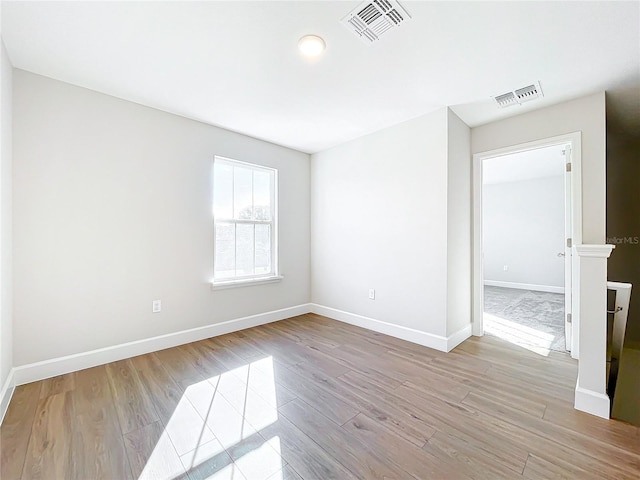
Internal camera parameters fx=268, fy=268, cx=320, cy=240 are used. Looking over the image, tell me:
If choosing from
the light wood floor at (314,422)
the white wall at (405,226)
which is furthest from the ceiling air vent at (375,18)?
the light wood floor at (314,422)

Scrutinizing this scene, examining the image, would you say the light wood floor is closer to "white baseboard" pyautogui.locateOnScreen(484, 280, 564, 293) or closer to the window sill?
the window sill

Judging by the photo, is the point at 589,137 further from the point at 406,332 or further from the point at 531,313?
the point at 531,313

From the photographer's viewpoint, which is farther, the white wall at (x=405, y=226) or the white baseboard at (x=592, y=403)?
the white wall at (x=405, y=226)

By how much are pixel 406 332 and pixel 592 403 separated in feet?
5.11

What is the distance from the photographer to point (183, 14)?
1.66 m

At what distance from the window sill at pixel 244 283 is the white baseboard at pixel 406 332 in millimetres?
965

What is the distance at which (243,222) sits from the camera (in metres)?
3.61

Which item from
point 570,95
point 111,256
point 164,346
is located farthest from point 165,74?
point 570,95

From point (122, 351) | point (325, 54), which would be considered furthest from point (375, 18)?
point (122, 351)

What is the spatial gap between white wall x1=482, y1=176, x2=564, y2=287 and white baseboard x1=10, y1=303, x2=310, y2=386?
6.20m

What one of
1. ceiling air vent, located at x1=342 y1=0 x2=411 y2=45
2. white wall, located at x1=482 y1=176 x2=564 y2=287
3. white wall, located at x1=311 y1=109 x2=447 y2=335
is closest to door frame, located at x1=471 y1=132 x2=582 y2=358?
white wall, located at x1=311 y1=109 x2=447 y2=335

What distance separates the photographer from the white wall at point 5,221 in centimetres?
185

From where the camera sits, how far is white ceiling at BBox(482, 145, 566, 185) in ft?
15.1

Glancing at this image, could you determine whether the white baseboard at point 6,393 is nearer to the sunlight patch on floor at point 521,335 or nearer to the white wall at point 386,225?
the white wall at point 386,225
